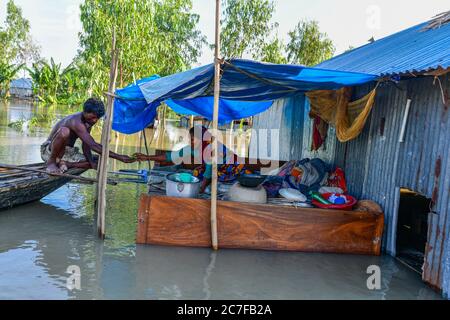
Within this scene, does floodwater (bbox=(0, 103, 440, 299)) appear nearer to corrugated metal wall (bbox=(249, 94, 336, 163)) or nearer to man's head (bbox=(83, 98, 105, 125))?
man's head (bbox=(83, 98, 105, 125))

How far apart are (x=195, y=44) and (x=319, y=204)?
28237 millimetres

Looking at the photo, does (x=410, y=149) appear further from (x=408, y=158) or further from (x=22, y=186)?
(x=22, y=186)

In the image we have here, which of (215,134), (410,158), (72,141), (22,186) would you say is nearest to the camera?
(410,158)

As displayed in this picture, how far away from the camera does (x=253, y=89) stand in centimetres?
645

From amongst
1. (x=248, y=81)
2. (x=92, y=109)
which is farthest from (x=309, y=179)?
(x=92, y=109)

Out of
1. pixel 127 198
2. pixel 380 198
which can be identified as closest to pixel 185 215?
pixel 380 198

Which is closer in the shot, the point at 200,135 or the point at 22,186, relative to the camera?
the point at 22,186

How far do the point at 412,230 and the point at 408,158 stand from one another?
2317 mm

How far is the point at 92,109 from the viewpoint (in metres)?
6.61

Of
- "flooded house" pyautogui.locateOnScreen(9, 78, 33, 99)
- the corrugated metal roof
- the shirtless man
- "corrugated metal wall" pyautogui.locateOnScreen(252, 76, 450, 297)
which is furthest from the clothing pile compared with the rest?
"flooded house" pyautogui.locateOnScreen(9, 78, 33, 99)

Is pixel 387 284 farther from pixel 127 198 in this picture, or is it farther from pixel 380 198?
pixel 127 198

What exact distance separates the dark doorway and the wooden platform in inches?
20.3

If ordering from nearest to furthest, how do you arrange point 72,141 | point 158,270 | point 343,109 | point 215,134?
point 158,270 → point 215,134 → point 343,109 → point 72,141

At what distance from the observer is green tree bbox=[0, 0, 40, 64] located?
140 ft
